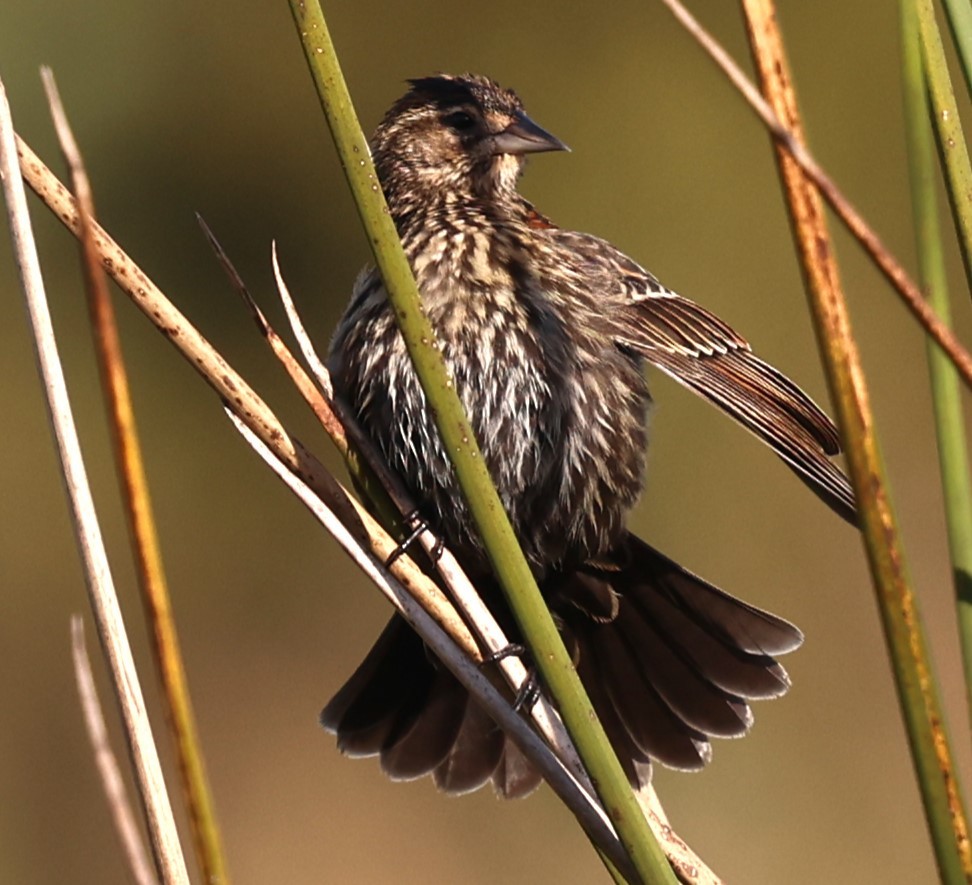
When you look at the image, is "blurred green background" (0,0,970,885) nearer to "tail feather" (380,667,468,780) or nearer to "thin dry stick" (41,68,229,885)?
"tail feather" (380,667,468,780)

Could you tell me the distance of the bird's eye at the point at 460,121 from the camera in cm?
243

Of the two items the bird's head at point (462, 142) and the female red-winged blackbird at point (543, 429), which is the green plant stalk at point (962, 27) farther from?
the bird's head at point (462, 142)

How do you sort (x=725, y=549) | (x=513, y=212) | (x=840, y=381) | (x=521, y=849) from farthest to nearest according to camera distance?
1. (x=725, y=549)
2. (x=521, y=849)
3. (x=513, y=212)
4. (x=840, y=381)

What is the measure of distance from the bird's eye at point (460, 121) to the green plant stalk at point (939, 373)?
4.49ft

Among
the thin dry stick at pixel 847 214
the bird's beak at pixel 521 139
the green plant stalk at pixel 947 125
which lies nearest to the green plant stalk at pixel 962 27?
the green plant stalk at pixel 947 125

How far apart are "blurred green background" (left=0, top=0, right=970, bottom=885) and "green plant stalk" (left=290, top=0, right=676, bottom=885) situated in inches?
95.6

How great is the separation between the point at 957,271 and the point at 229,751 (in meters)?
2.24

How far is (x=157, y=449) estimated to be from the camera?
469cm

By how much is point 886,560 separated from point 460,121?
1602 mm

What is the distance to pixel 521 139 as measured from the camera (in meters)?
2.37

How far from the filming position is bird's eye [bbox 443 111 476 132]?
7.96ft

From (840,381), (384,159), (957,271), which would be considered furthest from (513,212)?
(957,271)

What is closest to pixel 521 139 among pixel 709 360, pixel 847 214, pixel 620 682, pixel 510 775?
pixel 709 360

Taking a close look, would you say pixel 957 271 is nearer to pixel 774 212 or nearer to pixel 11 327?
pixel 774 212
